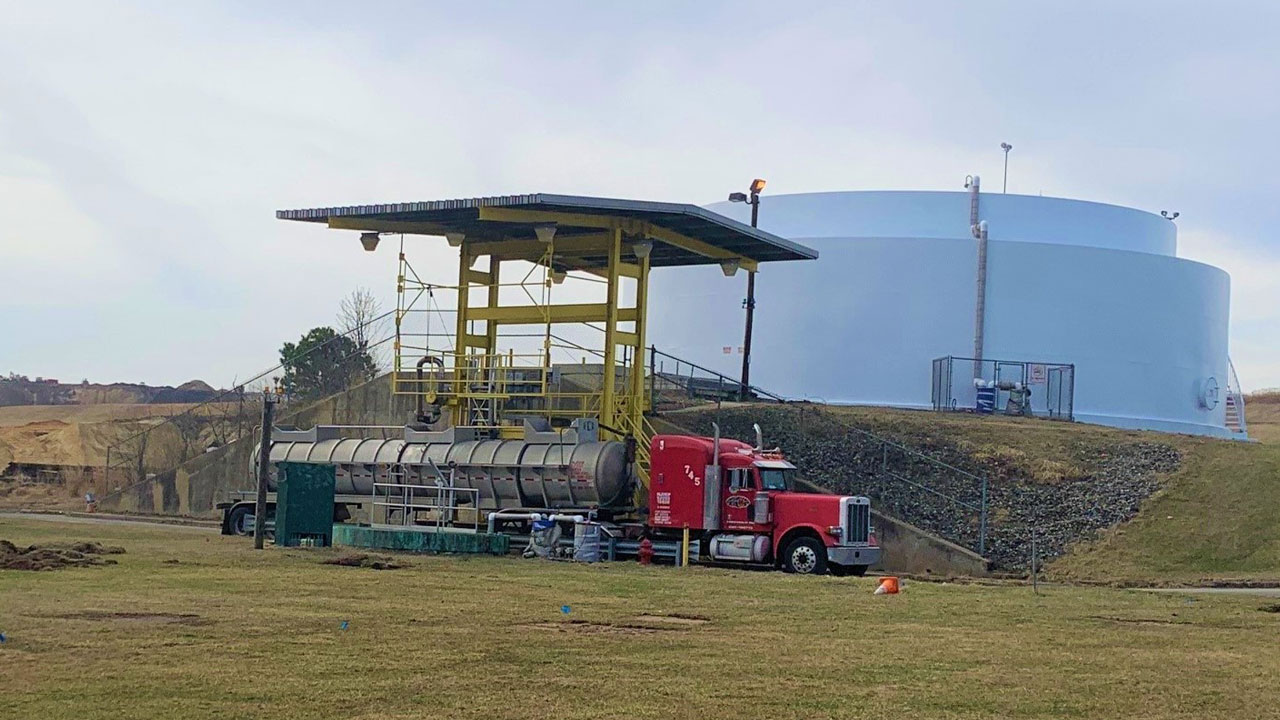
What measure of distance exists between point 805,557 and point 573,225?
11324 millimetres

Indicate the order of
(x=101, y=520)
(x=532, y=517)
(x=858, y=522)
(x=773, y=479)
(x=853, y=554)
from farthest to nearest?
(x=101, y=520)
(x=532, y=517)
(x=773, y=479)
(x=858, y=522)
(x=853, y=554)

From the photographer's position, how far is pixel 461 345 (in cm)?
3838

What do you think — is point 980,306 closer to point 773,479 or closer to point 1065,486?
point 1065,486

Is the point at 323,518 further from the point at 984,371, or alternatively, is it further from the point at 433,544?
the point at 984,371

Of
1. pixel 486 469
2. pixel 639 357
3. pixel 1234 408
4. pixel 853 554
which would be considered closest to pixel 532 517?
pixel 486 469

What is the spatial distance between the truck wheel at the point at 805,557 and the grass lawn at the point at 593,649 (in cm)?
518

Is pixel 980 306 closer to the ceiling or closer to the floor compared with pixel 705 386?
closer to the ceiling

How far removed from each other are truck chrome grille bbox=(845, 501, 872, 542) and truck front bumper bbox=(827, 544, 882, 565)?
0.16 metres

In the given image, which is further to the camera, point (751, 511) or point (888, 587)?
point (751, 511)

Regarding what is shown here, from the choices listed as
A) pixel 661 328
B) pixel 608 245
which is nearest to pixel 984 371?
pixel 661 328

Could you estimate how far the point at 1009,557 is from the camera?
32.7 meters

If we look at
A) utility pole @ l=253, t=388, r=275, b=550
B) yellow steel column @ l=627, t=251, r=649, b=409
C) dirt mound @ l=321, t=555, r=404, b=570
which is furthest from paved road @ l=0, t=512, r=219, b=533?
dirt mound @ l=321, t=555, r=404, b=570

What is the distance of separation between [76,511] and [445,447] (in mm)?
20657

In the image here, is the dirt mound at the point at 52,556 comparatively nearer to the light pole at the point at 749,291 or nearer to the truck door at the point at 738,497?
the truck door at the point at 738,497
